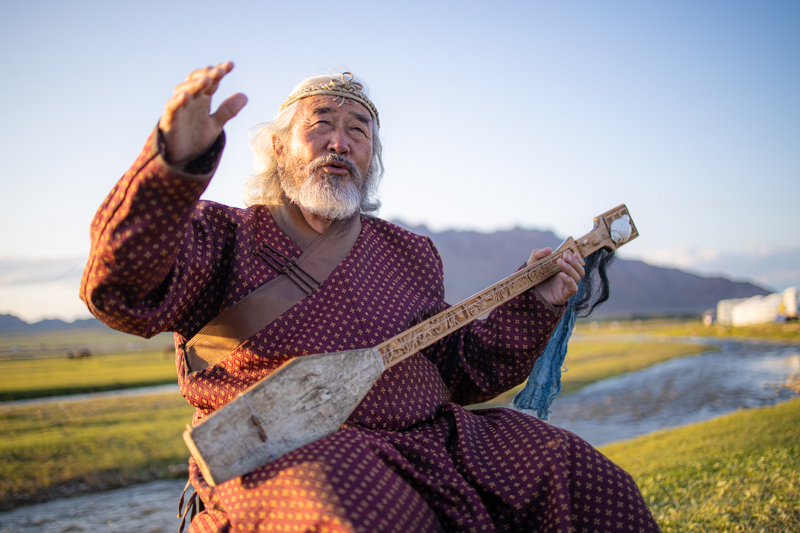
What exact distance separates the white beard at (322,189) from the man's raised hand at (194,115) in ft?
2.72

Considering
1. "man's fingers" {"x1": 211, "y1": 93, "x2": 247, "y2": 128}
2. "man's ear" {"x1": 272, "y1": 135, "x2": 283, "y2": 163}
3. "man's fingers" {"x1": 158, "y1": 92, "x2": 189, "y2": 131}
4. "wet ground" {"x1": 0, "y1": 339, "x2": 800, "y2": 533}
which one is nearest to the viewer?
"man's fingers" {"x1": 158, "y1": 92, "x2": 189, "y2": 131}

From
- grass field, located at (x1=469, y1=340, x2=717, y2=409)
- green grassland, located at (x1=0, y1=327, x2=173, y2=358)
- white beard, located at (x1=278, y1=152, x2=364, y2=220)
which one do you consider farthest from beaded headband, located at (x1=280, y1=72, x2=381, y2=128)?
green grassland, located at (x1=0, y1=327, x2=173, y2=358)

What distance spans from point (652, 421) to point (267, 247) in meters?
11.3

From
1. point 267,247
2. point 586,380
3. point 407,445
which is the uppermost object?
point 267,247

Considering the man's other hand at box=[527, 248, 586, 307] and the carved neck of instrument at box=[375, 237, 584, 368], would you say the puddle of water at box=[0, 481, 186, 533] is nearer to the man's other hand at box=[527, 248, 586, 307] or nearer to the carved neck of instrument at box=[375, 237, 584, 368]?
the carved neck of instrument at box=[375, 237, 584, 368]

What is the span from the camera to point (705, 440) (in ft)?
21.2

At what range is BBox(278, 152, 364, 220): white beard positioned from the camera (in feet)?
8.44

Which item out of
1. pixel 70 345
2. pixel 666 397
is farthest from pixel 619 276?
pixel 666 397

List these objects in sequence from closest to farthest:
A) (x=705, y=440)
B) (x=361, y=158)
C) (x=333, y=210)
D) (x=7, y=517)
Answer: (x=333, y=210) < (x=361, y=158) < (x=7, y=517) < (x=705, y=440)

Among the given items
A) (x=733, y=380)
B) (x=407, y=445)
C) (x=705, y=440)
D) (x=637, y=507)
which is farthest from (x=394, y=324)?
(x=733, y=380)

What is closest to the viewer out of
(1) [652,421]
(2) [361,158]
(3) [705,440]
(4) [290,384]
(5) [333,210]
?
(4) [290,384]

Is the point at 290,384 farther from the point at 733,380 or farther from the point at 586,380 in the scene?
the point at 733,380

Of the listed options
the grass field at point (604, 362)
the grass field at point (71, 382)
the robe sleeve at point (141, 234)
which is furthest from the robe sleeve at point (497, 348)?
the grass field at point (71, 382)

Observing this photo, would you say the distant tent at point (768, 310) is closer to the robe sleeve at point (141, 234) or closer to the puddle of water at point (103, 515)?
the puddle of water at point (103, 515)
